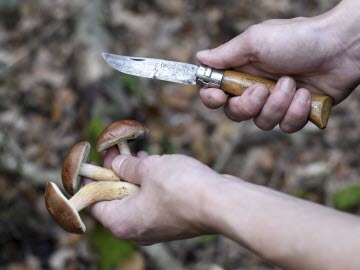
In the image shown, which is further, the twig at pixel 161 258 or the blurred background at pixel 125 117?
the blurred background at pixel 125 117

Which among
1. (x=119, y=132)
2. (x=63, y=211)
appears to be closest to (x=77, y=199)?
(x=63, y=211)

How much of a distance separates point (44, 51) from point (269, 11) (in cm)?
277

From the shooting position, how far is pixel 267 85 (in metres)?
2.67

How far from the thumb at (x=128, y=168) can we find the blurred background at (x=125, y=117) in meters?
1.00

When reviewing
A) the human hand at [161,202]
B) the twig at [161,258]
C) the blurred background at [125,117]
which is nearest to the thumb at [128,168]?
the human hand at [161,202]

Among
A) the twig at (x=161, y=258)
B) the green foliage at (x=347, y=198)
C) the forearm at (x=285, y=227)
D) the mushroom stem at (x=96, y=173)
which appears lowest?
the twig at (x=161, y=258)

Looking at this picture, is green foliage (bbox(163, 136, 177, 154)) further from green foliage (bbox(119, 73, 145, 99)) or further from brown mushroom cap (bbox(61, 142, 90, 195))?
brown mushroom cap (bbox(61, 142, 90, 195))

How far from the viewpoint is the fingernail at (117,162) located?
2571 millimetres

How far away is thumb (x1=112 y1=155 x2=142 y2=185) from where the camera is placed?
2.42 m

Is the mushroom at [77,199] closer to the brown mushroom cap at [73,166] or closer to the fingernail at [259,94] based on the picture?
the brown mushroom cap at [73,166]

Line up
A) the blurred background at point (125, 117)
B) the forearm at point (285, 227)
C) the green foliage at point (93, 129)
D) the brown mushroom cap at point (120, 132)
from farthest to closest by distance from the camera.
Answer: the blurred background at point (125, 117) → the green foliage at point (93, 129) → the brown mushroom cap at point (120, 132) → the forearm at point (285, 227)

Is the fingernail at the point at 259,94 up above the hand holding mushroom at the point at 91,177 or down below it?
above

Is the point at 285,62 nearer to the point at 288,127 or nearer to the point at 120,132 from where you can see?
the point at 288,127

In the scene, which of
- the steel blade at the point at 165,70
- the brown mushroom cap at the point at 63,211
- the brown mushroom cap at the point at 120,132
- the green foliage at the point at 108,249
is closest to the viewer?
the brown mushroom cap at the point at 63,211
